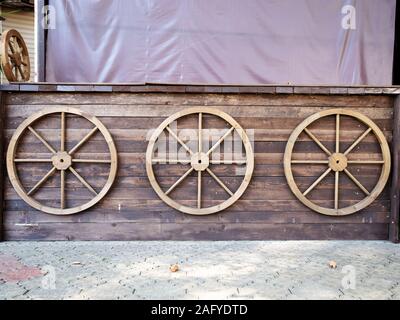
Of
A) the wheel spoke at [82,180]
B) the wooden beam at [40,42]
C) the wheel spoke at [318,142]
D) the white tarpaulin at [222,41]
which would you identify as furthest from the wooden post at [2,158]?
the wheel spoke at [318,142]

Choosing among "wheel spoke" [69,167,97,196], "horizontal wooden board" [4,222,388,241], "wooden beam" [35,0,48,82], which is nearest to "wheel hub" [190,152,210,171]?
"horizontal wooden board" [4,222,388,241]

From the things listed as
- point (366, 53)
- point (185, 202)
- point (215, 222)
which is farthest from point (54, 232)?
point (366, 53)

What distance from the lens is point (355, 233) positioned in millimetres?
4164

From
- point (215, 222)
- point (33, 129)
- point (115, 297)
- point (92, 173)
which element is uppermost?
point (33, 129)

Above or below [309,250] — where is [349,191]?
above

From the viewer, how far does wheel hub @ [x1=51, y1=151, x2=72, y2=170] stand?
157 inches

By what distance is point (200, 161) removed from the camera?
402 cm

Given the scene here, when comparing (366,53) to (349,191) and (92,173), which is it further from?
(92,173)

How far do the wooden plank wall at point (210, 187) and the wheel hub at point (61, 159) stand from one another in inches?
7.1

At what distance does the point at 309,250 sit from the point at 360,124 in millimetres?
1736

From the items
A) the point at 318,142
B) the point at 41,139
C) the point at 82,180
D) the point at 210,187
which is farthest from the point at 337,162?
the point at 41,139

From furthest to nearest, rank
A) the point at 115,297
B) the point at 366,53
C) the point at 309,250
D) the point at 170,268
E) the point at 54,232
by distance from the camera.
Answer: the point at 366,53 → the point at 54,232 → the point at 309,250 → the point at 170,268 → the point at 115,297

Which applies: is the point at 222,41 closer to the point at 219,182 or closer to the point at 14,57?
the point at 219,182

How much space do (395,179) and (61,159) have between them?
13.7ft
